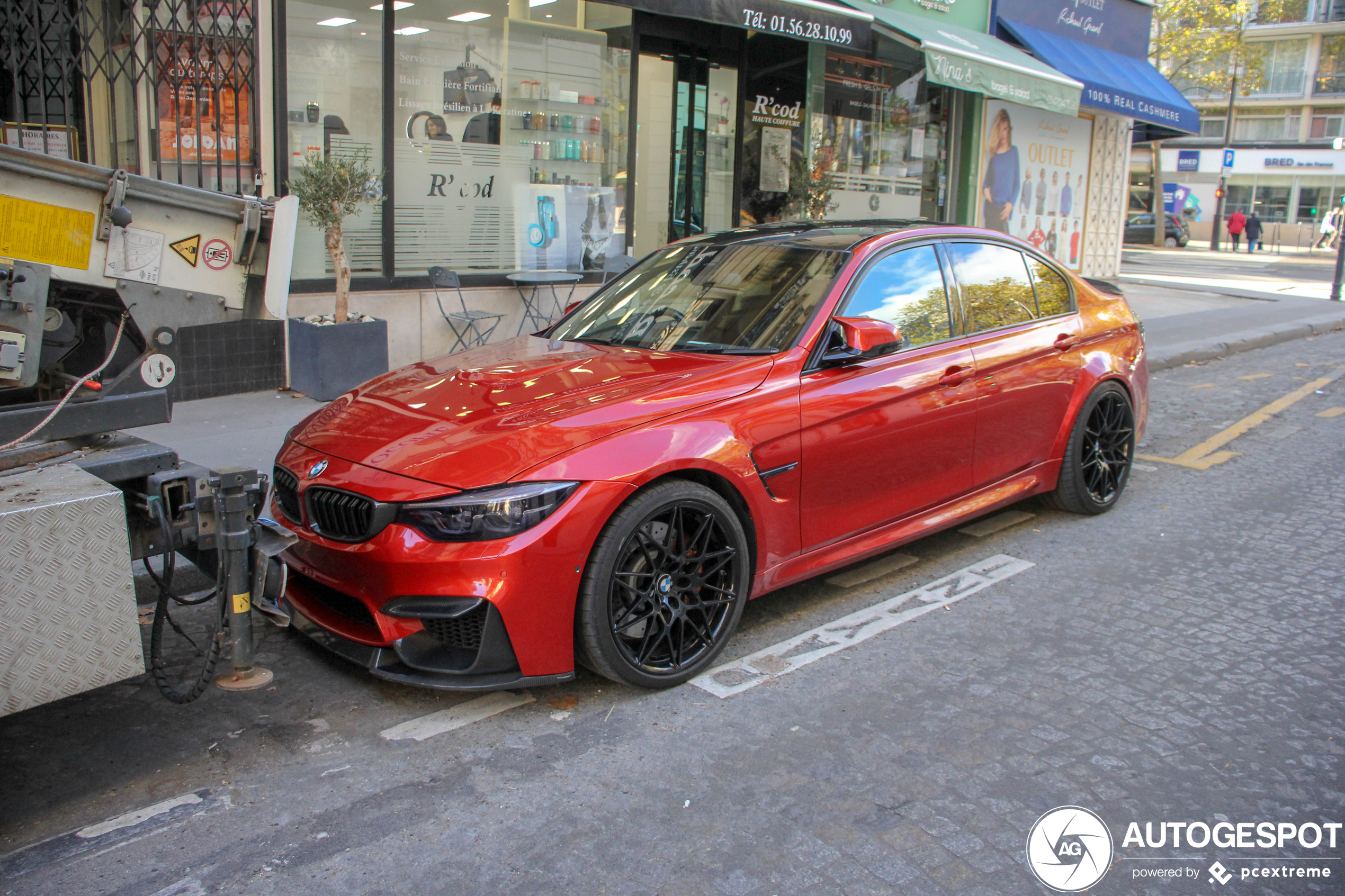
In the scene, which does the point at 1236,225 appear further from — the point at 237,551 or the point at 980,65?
the point at 237,551

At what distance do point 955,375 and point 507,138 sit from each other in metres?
6.46

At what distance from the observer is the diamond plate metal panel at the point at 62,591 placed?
102 inches

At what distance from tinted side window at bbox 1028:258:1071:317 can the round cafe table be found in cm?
530

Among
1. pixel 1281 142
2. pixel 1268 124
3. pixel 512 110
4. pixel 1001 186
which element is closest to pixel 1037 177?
pixel 1001 186

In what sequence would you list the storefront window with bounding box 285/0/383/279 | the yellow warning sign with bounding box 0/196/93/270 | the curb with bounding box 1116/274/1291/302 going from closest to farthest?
the yellow warning sign with bounding box 0/196/93/270, the storefront window with bounding box 285/0/383/279, the curb with bounding box 1116/274/1291/302

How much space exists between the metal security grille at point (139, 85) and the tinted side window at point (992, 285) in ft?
16.8

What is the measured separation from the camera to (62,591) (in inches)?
105

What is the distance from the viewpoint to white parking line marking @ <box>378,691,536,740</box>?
3.47 meters

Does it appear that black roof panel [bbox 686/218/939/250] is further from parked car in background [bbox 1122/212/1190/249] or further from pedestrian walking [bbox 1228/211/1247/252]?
pedestrian walking [bbox 1228/211/1247/252]

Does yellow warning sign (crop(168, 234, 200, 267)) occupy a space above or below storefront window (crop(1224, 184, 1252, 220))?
below

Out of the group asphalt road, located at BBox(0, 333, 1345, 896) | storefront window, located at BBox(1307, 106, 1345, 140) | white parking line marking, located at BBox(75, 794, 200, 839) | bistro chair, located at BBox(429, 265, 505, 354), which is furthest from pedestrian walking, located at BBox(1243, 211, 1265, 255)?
white parking line marking, located at BBox(75, 794, 200, 839)

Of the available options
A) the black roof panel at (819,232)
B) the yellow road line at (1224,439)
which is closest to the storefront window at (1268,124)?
the yellow road line at (1224,439)

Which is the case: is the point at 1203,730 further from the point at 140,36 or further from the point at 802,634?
the point at 140,36

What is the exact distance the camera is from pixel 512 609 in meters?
3.33
